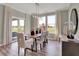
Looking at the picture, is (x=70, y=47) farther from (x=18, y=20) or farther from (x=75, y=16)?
(x=18, y=20)

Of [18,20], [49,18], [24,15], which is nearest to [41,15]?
[49,18]

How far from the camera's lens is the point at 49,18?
78.1 inches

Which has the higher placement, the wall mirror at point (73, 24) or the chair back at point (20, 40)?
the wall mirror at point (73, 24)

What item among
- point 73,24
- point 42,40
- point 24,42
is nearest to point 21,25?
point 24,42

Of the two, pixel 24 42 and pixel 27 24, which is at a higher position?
pixel 27 24

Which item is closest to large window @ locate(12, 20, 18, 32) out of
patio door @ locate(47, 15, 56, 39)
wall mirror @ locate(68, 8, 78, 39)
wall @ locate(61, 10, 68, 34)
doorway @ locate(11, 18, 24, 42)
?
doorway @ locate(11, 18, 24, 42)

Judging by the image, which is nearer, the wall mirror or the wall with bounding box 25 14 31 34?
the wall with bounding box 25 14 31 34

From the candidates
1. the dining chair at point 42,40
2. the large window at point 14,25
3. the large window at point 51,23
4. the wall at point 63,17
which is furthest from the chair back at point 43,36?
the large window at point 14,25

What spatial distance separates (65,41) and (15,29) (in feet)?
3.03

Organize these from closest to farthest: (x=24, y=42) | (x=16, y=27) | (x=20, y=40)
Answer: (x=16, y=27)
(x=20, y=40)
(x=24, y=42)

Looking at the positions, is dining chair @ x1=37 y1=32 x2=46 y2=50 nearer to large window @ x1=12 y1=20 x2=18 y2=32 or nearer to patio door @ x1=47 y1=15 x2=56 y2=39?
patio door @ x1=47 y1=15 x2=56 y2=39

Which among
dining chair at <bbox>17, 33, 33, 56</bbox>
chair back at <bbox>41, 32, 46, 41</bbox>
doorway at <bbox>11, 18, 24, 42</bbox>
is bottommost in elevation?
dining chair at <bbox>17, 33, 33, 56</bbox>

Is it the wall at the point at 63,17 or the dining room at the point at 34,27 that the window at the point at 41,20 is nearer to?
the dining room at the point at 34,27

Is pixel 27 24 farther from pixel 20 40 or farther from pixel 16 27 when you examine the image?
pixel 20 40
